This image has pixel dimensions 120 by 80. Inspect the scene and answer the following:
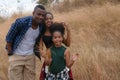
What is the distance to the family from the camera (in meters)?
4.30

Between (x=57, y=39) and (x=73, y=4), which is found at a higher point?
(x=57, y=39)

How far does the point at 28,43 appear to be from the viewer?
480cm

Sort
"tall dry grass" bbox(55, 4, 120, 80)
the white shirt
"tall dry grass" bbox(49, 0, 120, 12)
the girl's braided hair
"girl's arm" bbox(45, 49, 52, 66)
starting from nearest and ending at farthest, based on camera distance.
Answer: "girl's arm" bbox(45, 49, 52, 66) → the girl's braided hair → the white shirt → "tall dry grass" bbox(55, 4, 120, 80) → "tall dry grass" bbox(49, 0, 120, 12)

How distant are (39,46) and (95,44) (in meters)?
2.76

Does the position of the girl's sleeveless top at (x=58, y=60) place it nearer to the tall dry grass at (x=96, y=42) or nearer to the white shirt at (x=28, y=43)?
the white shirt at (x=28, y=43)

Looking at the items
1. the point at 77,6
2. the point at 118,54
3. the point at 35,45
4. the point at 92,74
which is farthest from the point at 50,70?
the point at 77,6

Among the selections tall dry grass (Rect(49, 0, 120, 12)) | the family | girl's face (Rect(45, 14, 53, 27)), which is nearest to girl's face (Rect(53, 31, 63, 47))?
the family

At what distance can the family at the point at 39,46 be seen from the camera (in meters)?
4.30

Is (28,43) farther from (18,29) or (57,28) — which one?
(57,28)

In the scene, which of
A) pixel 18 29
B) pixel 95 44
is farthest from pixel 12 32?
pixel 95 44

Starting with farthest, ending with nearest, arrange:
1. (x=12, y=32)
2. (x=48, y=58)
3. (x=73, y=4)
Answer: (x=73, y=4) → (x=12, y=32) → (x=48, y=58)

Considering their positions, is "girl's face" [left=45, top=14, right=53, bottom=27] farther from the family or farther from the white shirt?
the white shirt

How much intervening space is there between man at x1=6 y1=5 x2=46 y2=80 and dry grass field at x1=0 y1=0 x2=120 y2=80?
1.20 metres

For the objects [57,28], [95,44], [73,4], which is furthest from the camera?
[73,4]
